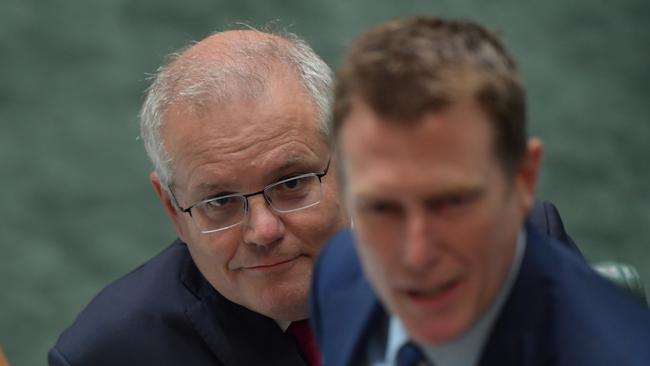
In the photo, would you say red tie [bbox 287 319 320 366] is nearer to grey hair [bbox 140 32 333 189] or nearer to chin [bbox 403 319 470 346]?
grey hair [bbox 140 32 333 189]

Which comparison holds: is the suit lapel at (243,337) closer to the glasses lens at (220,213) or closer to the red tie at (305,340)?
the red tie at (305,340)

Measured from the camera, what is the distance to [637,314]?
4.50 ft

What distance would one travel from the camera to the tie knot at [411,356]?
1422 millimetres

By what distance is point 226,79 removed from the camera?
7.20 feet

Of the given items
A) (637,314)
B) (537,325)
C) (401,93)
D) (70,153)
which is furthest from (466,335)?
(70,153)

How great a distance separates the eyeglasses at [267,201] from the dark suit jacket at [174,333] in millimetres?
212

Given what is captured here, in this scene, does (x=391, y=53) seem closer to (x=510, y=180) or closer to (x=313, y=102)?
(x=510, y=180)

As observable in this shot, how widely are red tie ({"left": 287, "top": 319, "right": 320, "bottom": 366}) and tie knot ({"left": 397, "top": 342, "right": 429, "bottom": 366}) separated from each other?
90cm

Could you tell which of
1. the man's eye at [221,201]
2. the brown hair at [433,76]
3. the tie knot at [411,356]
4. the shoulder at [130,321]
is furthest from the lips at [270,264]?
the brown hair at [433,76]

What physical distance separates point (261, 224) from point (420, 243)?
3.07 feet

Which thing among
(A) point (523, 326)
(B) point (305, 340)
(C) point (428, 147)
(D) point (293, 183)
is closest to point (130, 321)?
(B) point (305, 340)


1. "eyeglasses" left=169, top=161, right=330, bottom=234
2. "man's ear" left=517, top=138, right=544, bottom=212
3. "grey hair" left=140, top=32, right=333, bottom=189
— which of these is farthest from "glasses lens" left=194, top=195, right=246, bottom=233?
"man's ear" left=517, top=138, right=544, bottom=212

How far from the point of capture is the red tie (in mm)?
2330

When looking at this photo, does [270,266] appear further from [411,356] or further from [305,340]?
[411,356]
